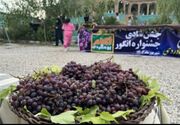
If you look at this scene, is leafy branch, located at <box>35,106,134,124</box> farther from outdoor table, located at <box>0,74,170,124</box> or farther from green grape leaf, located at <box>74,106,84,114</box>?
outdoor table, located at <box>0,74,170,124</box>

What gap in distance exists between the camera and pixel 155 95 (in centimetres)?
247

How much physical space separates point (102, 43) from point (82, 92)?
13353 mm

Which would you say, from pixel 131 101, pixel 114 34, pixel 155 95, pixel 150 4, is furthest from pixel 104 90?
pixel 150 4

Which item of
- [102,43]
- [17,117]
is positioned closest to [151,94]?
[17,117]

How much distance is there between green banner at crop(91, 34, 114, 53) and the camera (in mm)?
15388

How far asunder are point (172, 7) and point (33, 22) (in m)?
7.86

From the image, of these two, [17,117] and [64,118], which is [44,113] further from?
[17,117]

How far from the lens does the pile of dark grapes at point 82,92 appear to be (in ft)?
7.29

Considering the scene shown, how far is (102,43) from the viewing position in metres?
15.6

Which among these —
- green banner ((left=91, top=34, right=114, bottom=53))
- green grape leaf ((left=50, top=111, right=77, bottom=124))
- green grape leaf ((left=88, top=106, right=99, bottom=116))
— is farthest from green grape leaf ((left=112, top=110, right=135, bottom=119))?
green banner ((left=91, top=34, right=114, bottom=53))

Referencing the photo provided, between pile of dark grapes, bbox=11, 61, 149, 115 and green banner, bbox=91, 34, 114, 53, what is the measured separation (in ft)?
41.9

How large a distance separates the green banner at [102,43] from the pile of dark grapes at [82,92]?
12.8 m

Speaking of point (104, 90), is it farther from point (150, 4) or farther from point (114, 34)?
point (150, 4)

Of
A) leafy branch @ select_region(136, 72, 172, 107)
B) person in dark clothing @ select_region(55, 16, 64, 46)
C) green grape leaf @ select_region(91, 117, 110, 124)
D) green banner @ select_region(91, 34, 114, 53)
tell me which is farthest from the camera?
person in dark clothing @ select_region(55, 16, 64, 46)
